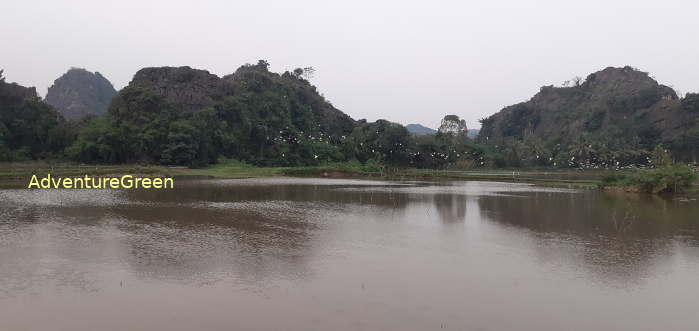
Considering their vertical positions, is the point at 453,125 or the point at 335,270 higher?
the point at 453,125

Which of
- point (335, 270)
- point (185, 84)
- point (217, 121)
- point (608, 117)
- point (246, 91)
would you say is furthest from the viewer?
point (608, 117)

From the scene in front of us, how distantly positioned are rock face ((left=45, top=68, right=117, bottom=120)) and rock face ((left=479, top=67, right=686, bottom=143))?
387 ft

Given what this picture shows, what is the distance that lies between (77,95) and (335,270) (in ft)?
488

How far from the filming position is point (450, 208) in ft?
91.1

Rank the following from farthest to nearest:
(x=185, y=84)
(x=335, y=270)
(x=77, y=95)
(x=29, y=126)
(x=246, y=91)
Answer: (x=77, y=95)
(x=246, y=91)
(x=185, y=84)
(x=29, y=126)
(x=335, y=270)

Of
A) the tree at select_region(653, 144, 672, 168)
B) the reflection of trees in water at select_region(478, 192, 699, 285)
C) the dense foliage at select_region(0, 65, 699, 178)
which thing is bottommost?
the reflection of trees in water at select_region(478, 192, 699, 285)

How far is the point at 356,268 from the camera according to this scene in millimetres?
13016

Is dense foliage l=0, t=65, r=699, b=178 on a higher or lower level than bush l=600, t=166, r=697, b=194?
higher

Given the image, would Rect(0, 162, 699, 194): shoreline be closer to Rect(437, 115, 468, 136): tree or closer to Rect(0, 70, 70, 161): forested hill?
Rect(0, 70, 70, 161): forested hill

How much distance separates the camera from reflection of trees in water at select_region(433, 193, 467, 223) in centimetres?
2369

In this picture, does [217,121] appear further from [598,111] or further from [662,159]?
[598,111]

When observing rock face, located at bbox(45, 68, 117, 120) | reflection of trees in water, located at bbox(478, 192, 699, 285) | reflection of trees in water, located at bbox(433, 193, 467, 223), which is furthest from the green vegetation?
rock face, located at bbox(45, 68, 117, 120)

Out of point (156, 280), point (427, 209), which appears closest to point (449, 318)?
point (156, 280)

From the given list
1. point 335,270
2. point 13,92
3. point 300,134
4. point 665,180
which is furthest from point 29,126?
point 665,180
